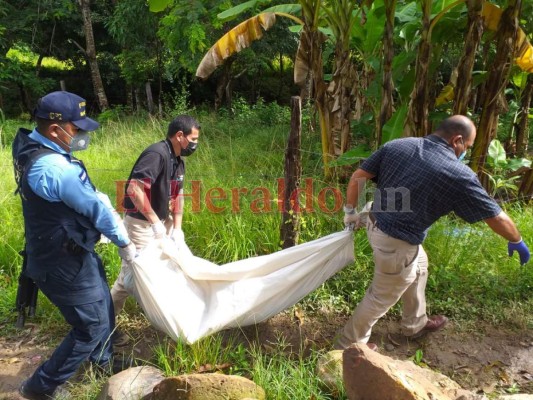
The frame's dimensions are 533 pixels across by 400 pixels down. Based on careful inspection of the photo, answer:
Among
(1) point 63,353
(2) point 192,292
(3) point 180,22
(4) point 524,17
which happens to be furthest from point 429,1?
(3) point 180,22

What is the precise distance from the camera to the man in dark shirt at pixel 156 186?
107 inches

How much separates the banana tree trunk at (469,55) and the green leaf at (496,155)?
418mm

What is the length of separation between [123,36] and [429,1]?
703cm

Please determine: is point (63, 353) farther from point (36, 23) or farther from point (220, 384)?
point (36, 23)

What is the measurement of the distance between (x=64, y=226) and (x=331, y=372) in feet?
5.06

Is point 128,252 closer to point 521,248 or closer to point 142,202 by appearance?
point 142,202

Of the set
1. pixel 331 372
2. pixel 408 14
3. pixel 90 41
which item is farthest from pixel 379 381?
pixel 90 41

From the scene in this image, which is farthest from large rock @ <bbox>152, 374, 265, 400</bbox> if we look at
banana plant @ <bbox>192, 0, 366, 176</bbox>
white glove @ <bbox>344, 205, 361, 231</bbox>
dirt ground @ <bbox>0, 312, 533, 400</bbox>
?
banana plant @ <bbox>192, 0, 366, 176</bbox>

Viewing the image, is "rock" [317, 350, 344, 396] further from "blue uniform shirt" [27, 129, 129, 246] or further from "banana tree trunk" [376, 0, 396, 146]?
"banana tree trunk" [376, 0, 396, 146]

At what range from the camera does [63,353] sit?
7.71 ft

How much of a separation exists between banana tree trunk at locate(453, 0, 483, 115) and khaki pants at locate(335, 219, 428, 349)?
1859 millimetres

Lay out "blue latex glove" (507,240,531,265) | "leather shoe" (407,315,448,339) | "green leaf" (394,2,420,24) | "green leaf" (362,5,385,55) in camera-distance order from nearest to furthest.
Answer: "blue latex glove" (507,240,531,265), "leather shoe" (407,315,448,339), "green leaf" (362,5,385,55), "green leaf" (394,2,420,24)

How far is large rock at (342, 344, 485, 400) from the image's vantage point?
1960mm

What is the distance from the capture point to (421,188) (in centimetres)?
235
